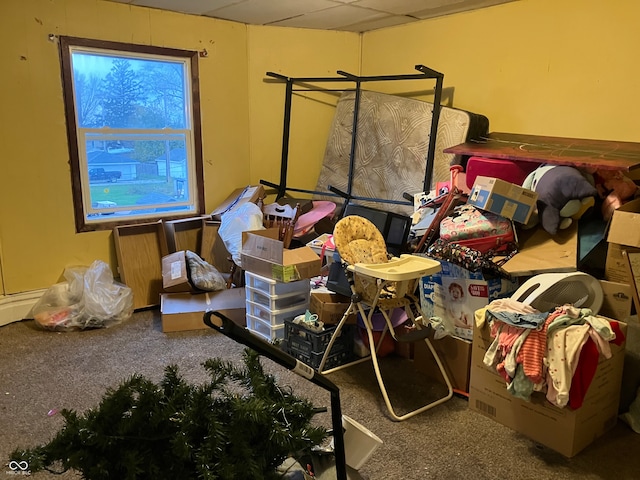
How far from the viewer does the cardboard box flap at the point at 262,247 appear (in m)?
3.03

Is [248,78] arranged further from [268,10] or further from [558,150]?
[558,150]

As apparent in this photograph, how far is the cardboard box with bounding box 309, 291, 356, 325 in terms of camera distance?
114 inches

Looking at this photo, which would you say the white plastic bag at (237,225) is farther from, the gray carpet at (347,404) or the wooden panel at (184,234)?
the gray carpet at (347,404)

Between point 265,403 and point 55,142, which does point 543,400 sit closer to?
point 265,403

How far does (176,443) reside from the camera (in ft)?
3.68

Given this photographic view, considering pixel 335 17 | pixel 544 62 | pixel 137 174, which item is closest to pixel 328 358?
pixel 137 174

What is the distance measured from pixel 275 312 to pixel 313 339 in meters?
0.38

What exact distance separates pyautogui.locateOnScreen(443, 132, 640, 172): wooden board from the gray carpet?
91cm

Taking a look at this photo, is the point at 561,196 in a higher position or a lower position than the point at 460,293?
higher

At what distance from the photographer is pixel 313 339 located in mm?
2830

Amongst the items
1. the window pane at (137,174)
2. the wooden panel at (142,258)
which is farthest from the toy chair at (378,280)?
the window pane at (137,174)

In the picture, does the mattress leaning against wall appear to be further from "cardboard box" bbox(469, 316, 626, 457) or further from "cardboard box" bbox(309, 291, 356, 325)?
"cardboard box" bbox(469, 316, 626, 457)

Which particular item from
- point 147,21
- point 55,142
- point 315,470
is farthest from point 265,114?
point 315,470

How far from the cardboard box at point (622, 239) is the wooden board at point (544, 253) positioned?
170 millimetres
